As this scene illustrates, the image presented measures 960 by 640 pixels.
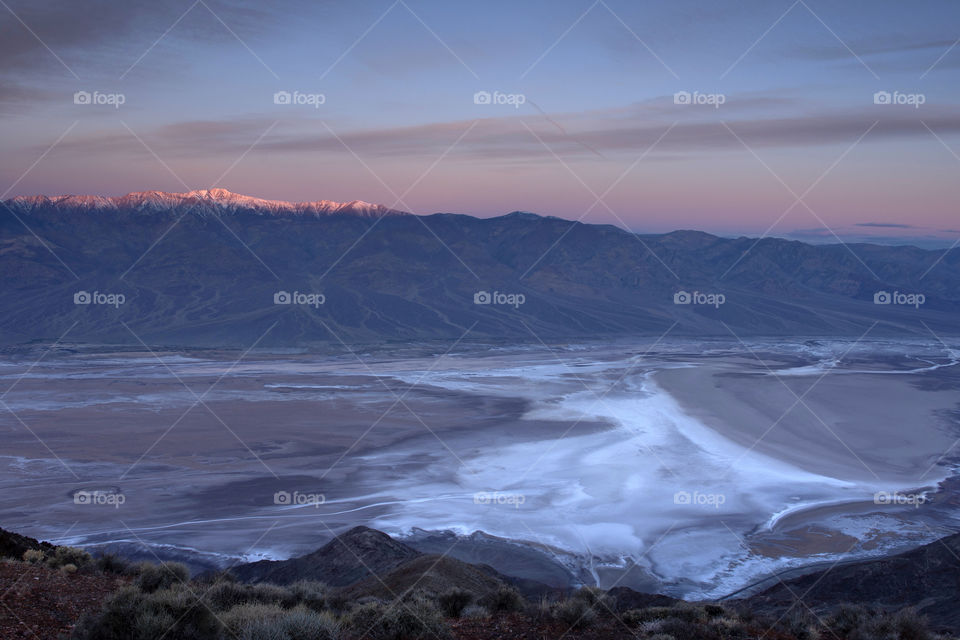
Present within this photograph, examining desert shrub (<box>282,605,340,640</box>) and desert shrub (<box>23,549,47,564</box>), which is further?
desert shrub (<box>23,549,47,564</box>)

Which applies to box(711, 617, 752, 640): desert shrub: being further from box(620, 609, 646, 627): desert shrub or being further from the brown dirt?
the brown dirt

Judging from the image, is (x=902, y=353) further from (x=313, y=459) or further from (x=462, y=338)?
(x=313, y=459)

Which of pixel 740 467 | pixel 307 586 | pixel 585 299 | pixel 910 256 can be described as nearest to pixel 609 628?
pixel 307 586

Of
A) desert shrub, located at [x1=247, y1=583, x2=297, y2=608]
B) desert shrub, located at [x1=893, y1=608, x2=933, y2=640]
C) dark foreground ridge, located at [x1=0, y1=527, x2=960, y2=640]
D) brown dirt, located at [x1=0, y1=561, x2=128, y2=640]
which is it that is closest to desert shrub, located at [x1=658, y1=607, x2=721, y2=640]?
dark foreground ridge, located at [x1=0, y1=527, x2=960, y2=640]

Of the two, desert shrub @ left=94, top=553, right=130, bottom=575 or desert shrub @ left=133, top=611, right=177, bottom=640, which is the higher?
desert shrub @ left=94, top=553, right=130, bottom=575

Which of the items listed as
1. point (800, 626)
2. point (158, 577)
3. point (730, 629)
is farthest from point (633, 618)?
point (158, 577)
